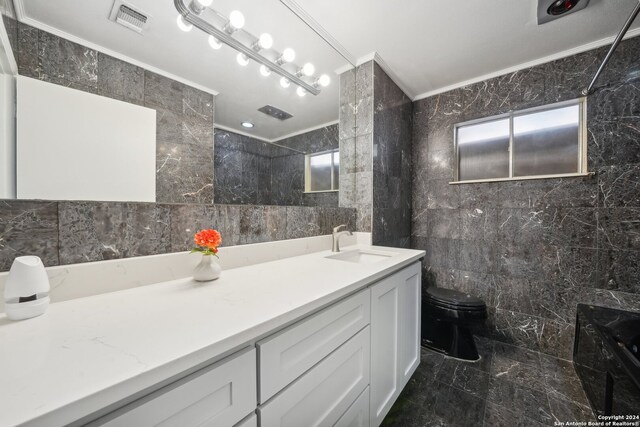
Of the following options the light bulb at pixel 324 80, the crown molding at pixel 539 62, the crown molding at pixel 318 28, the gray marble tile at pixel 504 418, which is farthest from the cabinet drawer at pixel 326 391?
the crown molding at pixel 539 62

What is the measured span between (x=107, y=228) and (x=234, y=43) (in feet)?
3.61

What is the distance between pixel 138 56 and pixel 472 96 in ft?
8.52

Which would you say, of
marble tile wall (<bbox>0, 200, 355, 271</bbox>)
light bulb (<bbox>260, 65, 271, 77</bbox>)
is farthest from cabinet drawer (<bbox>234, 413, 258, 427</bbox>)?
light bulb (<bbox>260, 65, 271, 77</bbox>)

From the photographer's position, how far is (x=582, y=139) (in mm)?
1748

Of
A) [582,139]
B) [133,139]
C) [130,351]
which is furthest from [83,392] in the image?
[582,139]

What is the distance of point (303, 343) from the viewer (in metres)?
0.68

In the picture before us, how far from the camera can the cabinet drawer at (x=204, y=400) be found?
389 millimetres

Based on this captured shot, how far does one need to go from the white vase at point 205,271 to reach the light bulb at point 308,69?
144cm

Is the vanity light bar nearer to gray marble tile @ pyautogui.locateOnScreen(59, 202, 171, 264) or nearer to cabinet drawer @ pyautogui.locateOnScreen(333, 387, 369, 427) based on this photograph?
gray marble tile @ pyautogui.locateOnScreen(59, 202, 171, 264)

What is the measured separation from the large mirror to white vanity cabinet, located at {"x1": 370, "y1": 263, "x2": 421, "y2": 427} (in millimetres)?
766

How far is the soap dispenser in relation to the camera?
0.55 m


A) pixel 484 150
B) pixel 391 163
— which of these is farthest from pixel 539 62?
pixel 391 163

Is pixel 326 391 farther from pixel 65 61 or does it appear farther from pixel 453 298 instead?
pixel 453 298

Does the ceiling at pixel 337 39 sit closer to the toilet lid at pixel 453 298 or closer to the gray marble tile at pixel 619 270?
the gray marble tile at pixel 619 270
